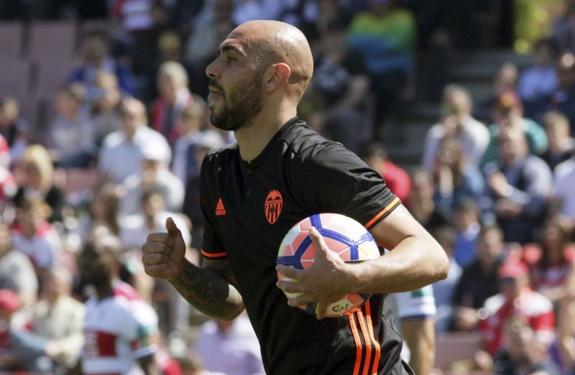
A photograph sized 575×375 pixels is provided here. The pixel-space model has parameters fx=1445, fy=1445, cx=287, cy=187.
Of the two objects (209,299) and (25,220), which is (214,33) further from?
(209,299)

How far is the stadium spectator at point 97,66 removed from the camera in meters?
16.9

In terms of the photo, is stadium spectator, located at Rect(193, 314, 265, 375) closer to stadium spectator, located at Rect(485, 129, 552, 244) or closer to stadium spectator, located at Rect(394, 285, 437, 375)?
stadium spectator, located at Rect(485, 129, 552, 244)

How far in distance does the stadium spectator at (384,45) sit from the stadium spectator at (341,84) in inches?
9.9

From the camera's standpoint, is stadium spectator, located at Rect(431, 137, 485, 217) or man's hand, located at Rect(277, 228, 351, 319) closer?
man's hand, located at Rect(277, 228, 351, 319)

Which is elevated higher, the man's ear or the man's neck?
the man's ear

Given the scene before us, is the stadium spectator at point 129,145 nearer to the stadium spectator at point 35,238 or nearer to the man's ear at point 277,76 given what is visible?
the stadium spectator at point 35,238

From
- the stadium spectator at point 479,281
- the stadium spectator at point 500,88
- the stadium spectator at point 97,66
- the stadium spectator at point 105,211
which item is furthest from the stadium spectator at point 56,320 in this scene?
the stadium spectator at point 97,66

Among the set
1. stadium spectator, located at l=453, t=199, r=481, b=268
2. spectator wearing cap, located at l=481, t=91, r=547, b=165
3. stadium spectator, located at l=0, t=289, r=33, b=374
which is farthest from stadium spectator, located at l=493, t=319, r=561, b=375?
stadium spectator, located at l=0, t=289, r=33, b=374

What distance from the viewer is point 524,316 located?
1127cm

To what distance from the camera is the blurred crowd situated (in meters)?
11.0

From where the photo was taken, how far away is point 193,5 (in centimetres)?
1775

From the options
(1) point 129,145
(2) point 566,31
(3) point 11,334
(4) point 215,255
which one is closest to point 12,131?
(1) point 129,145

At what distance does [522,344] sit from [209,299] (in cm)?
550

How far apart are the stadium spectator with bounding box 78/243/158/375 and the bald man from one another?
4200 mm
